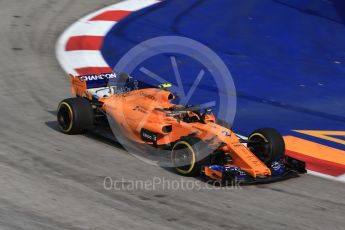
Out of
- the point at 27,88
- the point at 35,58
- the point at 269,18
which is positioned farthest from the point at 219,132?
the point at 269,18

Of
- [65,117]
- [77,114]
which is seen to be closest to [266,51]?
[65,117]

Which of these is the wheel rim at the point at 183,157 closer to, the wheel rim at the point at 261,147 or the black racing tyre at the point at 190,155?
the black racing tyre at the point at 190,155

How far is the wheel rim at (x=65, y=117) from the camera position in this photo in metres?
9.34

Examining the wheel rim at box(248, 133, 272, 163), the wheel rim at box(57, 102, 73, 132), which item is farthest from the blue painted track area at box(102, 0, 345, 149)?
the wheel rim at box(57, 102, 73, 132)

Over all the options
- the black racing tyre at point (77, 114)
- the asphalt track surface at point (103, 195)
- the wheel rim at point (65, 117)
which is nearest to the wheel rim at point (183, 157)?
the asphalt track surface at point (103, 195)

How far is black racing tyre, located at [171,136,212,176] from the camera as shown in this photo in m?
7.91

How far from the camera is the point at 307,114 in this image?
11.0m

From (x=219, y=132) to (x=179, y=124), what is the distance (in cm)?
56

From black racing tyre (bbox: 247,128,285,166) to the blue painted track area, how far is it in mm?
1521

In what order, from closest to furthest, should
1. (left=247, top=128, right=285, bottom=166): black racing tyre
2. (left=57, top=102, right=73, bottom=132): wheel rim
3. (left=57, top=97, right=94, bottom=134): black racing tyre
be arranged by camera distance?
(left=247, top=128, right=285, bottom=166): black racing tyre < (left=57, top=97, right=94, bottom=134): black racing tyre < (left=57, top=102, right=73, bottom=132): wheel rim

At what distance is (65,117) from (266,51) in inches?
220

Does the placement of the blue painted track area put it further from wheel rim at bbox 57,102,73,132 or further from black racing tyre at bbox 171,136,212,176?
wheel rim at bbox 57,102,73,132

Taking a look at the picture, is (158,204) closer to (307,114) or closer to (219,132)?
(219,132)

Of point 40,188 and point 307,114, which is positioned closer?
point 40,188
